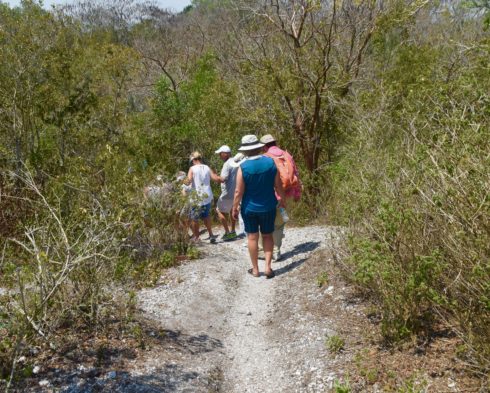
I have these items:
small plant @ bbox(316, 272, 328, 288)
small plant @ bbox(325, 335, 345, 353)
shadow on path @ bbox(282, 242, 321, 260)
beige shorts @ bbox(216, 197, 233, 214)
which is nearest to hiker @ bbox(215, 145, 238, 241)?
beige shorts @ bbox(216, 197, 233, 214)

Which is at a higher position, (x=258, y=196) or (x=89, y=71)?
(x=89, y=71)

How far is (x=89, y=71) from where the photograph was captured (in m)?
11.8

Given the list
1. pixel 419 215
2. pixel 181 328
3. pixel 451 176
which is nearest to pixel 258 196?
pixel 181 328

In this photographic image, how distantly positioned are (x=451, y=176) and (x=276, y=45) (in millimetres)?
9046

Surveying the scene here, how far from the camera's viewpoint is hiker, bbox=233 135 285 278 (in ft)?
20.9

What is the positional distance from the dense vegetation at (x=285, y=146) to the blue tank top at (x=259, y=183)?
35.8 inches

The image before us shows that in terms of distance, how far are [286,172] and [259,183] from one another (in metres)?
0.82

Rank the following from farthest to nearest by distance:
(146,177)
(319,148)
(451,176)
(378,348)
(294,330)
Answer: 1. (319,148)
2. (146,177)
3. (294,330)
4. (378,348)
5. (451,176)

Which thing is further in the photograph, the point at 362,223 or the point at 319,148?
the point at 319,148

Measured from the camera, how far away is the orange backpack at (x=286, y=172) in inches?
279

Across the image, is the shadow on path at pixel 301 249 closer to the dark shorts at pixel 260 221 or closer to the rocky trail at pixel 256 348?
the rocky trail at pixel 256 348

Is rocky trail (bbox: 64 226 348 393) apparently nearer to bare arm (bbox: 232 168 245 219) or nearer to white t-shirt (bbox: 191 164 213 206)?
bare arm (bbox: 232 168 245 219)

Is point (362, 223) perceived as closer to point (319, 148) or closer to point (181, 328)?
point (181, 328)

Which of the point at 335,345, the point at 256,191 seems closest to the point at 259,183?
the point at 256,191
